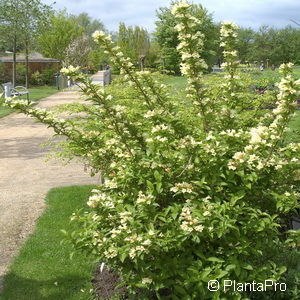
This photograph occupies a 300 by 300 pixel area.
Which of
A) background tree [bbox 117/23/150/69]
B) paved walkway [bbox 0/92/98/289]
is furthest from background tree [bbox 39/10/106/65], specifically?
paved walkway [bbox 0/92/98/289]

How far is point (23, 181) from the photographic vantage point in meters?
8.20

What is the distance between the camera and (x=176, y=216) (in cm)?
318

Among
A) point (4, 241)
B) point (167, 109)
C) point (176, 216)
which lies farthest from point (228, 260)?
point (4, 241)

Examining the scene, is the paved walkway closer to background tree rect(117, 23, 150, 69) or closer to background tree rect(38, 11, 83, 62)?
background tree rect(38, 11, 83, 62)

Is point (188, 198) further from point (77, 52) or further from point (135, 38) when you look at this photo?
point (135, 38)

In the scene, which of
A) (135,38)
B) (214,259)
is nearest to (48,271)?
(214,259)

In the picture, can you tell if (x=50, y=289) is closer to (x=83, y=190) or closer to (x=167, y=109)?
(x=167, y=109)

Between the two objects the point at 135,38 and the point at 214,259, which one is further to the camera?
the point at 135,38

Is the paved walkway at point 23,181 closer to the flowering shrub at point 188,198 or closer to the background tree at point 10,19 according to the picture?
the flowering shrub at point 188,198

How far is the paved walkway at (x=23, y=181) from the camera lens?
227 inches

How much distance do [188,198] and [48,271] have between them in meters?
2.15

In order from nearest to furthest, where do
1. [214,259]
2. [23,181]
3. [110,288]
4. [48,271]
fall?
[214,259] < [110,288] < [48,271] < [23,181]

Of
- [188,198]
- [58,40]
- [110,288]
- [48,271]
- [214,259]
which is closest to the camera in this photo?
[214,259]

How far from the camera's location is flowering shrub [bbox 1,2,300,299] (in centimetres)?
310
